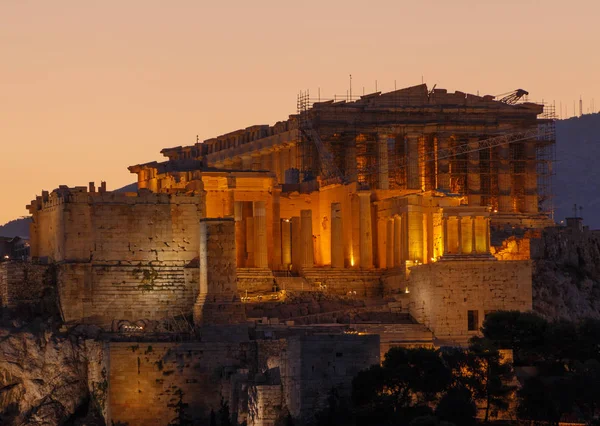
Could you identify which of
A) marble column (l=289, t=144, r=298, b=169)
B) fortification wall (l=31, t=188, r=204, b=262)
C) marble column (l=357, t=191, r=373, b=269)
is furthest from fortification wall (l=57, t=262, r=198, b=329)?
marble column (l=289, t=144, r=298, b=169)

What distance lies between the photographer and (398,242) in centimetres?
10481

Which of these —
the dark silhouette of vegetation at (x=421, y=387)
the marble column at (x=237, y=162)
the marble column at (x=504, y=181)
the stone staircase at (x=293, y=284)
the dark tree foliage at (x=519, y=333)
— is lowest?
the dark silhouette of vegetation at (x=421, y=387)

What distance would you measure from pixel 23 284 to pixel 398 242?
20.0 m

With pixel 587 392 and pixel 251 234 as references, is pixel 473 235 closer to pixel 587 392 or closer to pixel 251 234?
pixel 251 234

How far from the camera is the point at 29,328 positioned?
92438 mm

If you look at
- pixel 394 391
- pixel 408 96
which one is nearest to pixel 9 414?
pixel 394 391

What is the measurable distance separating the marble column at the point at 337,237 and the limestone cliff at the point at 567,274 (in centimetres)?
1003

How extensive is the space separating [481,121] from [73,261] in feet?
111

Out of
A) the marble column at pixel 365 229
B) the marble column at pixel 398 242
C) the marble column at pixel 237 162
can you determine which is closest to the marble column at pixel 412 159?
the marble column at pixel 237 162

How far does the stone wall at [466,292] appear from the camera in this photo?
312 feet

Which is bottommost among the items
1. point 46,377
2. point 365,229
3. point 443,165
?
point 46,377

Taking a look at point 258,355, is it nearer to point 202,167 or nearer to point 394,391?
point 394,391

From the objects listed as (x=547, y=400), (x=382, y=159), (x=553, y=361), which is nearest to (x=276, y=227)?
(x=382, y=159)

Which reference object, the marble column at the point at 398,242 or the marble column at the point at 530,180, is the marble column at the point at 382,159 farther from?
the marble column at the point at 398,242
